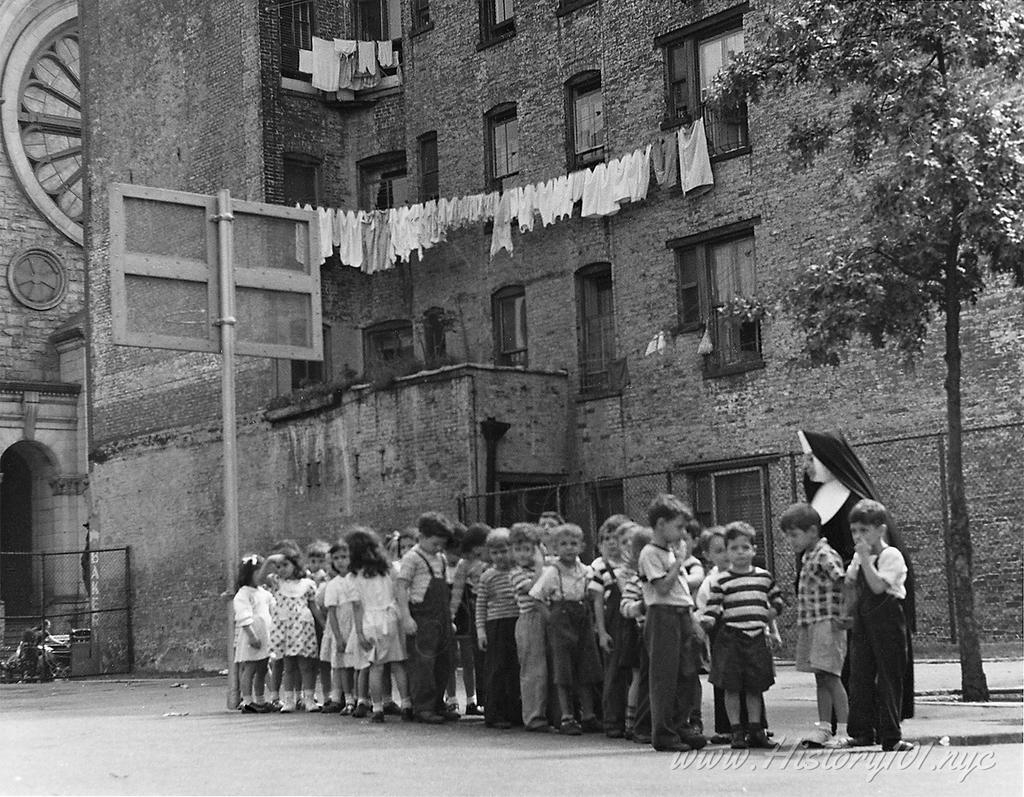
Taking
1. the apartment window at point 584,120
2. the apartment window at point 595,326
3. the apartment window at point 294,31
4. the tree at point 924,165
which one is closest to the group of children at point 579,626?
the tree at point 924,165

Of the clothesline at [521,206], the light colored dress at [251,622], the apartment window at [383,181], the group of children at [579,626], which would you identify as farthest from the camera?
the apartment window at [383,181]

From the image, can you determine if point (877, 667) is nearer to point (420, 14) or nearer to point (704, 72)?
point (704, 72)

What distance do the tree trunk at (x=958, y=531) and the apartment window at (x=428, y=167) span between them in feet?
58.7

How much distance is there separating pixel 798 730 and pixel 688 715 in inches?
54.9

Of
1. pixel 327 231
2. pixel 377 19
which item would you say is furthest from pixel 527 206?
pixel 377 19

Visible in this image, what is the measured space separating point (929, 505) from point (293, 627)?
1027 cm

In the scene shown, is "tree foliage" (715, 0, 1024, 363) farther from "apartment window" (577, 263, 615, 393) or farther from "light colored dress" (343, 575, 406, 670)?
"apartment window" (577, 263, 615, 393)

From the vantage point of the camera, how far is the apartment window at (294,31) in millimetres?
34875

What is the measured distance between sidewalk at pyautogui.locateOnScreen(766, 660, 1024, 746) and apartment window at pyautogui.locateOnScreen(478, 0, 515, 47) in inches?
617

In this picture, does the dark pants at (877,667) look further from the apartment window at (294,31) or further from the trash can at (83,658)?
the trash can at (83,658)

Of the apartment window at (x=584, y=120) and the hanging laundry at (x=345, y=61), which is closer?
the apartment window at (x=584, y=120)

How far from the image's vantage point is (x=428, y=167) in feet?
111

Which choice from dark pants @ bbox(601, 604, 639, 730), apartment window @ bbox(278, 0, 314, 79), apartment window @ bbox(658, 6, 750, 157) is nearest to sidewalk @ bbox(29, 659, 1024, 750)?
dark pants @ bbox(601, 604, 639, 730)

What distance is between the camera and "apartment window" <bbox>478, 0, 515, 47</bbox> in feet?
105
